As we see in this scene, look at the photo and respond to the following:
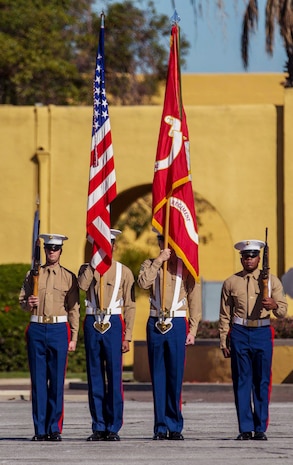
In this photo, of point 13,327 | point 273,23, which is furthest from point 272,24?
point 13,327

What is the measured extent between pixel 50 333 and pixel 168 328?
3.77 ft

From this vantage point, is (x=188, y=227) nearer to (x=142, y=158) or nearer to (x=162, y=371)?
(x=162, y=371)

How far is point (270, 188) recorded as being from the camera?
29562 millimetres

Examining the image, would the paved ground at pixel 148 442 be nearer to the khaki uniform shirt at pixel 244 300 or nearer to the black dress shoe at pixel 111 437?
the black dress shoe at pixel 111 437

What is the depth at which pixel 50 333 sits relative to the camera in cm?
1427

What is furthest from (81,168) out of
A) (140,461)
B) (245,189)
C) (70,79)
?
(140,461)

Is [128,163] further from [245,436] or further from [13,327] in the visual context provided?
[245,436]

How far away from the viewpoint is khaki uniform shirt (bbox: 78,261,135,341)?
562 inches

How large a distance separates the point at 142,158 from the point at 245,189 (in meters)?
2.18

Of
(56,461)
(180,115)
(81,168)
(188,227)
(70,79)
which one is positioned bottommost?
(56,461)

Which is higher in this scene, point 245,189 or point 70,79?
point 70,79

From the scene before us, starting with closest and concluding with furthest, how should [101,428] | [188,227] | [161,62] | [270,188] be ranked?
[101,428] → [188,227] → [270,188] → [161,62]

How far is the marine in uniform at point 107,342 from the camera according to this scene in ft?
46.1

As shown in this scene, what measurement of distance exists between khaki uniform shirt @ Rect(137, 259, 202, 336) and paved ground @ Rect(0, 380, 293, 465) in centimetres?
122
